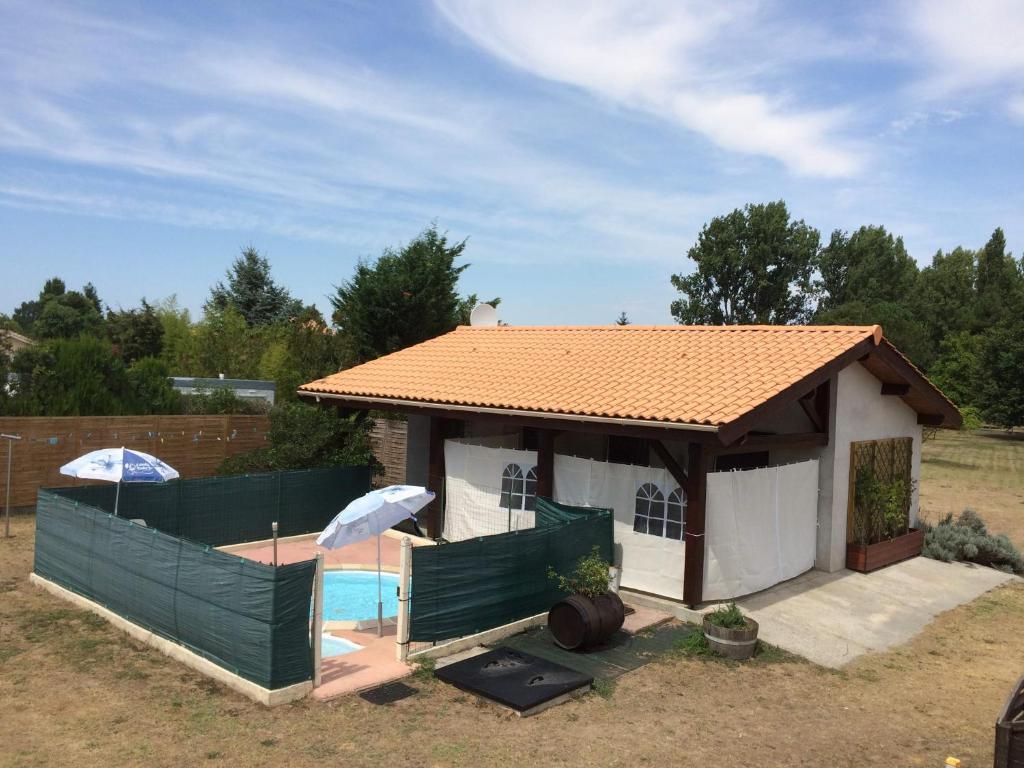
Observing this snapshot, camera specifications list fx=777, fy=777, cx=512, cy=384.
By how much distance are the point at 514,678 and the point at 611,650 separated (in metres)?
1.83

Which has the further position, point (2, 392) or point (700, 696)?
point (2, 392)

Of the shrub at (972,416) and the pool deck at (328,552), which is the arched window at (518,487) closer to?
the pool deck at (328,552)

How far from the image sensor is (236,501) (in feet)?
51.4

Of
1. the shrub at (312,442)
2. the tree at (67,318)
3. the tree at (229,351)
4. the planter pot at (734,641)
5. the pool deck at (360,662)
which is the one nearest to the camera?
the pool deck at (360,662)

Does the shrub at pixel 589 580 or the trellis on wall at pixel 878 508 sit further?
the trellis on wall at pixel 878 508

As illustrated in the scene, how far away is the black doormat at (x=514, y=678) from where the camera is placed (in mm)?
8570

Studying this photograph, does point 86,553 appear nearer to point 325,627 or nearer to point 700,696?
point 325,627

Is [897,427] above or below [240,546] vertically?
above

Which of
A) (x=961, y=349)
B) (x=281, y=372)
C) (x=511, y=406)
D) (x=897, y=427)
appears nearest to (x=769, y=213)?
(x=961, y=349)

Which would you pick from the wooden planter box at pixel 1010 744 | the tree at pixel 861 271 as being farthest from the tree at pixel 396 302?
the tree at pixel 861 271

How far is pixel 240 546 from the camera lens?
15.7 meters

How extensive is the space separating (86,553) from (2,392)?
40.1 feet

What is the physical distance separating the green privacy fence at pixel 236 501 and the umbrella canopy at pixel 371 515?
5.55 m

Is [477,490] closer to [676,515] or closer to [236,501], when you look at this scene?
[676,515]
